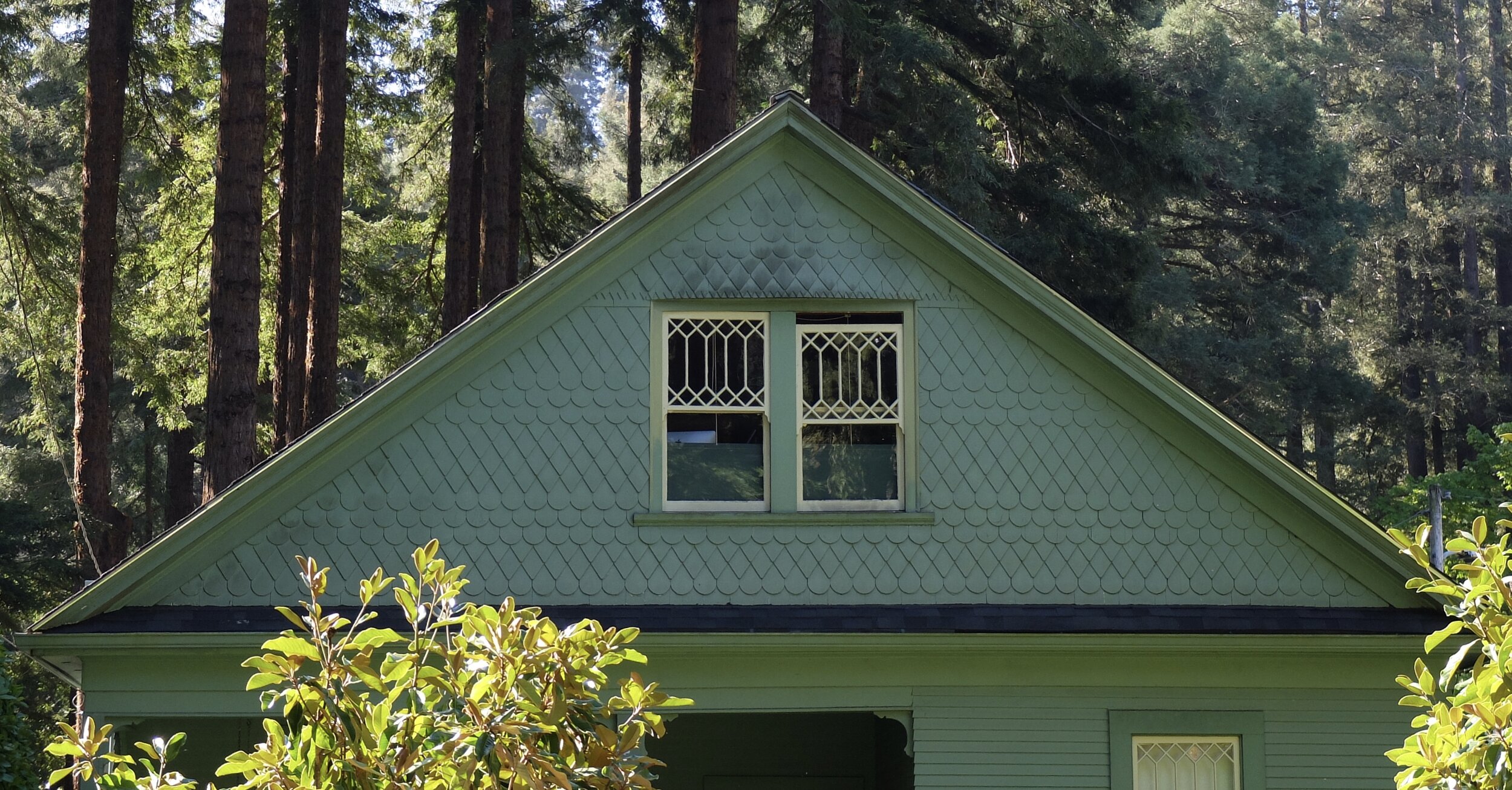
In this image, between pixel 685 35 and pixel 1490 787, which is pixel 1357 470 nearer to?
pixel 685 35

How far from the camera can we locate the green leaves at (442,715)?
437cm

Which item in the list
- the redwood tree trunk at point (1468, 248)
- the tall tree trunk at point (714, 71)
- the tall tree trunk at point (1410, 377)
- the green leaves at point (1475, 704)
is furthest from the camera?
the redwood tree trunk at point (1468, 248)

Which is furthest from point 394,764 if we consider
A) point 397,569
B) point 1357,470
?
point 1357,470

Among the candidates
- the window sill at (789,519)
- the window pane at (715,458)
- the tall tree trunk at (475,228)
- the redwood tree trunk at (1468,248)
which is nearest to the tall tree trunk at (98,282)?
the tall tree trunk at (475,228)

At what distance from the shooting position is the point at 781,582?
10.0 m

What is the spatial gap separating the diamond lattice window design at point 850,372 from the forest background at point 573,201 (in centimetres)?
608

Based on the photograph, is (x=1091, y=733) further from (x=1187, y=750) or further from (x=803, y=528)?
(x=803, y=528)

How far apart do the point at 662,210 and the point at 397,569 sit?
129 inches

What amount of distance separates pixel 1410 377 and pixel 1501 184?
706 centimetres

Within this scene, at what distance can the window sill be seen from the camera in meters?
9.99

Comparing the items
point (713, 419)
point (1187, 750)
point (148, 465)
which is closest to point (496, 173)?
point (713, 419)

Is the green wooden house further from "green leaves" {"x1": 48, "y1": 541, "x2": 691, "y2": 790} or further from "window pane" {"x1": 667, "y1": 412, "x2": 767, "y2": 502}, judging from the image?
"green leaves" {"x1": 48, "y1": 541, "x2": 691, "y2": 790}

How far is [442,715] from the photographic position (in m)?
4.54

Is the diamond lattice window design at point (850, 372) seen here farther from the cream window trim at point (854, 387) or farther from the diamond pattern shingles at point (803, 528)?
the diamond pattern shingles at point (803, 528)
